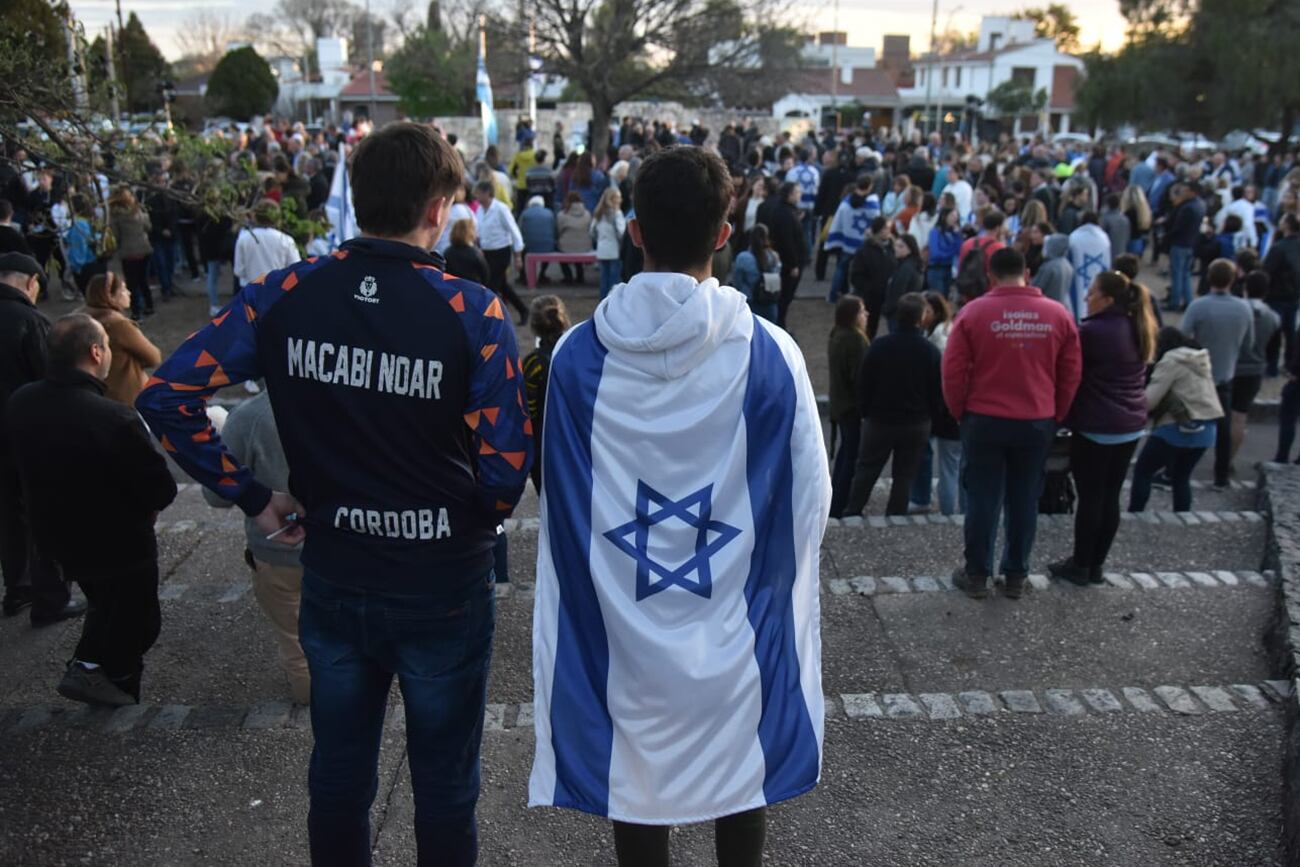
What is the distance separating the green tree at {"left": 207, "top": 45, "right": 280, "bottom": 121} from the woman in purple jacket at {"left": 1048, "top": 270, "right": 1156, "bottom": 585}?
47141mm

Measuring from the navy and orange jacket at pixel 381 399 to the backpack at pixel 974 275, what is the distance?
6554 mm

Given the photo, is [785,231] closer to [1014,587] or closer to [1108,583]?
[1108,583]

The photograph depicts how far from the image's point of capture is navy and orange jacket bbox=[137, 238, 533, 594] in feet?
7.57

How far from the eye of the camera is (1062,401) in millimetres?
5188

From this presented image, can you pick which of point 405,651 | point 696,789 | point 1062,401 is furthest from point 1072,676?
point 405,651

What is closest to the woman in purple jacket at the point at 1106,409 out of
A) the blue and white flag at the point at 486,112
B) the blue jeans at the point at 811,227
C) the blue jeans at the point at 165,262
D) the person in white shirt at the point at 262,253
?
the person in white shirt at the point at 262,253

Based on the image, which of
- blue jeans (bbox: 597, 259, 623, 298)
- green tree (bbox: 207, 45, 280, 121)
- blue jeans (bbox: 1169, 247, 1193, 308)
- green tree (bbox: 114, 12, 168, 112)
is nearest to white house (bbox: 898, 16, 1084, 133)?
green tree (bbox: 207, 45, 280, 121)

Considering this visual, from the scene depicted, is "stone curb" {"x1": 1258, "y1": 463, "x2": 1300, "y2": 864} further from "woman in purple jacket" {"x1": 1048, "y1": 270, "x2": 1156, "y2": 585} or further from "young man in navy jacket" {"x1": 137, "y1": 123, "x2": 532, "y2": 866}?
"young man in navy jacket" {"x1": 137, "y1": 123, "x2": 532, "y2": 866}

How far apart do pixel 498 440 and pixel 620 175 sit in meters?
14.5

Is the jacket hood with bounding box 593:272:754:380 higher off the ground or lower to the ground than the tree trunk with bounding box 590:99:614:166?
lower

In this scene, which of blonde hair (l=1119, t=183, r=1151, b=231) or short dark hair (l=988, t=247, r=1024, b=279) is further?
blonde hair (l=1119, t=183, r=1151, b=231)

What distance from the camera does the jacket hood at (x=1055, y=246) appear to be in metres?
11.0

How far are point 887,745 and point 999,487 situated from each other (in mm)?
1909

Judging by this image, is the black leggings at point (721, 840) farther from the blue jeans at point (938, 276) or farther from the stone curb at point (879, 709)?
the blue jeans at point (938, 276)
